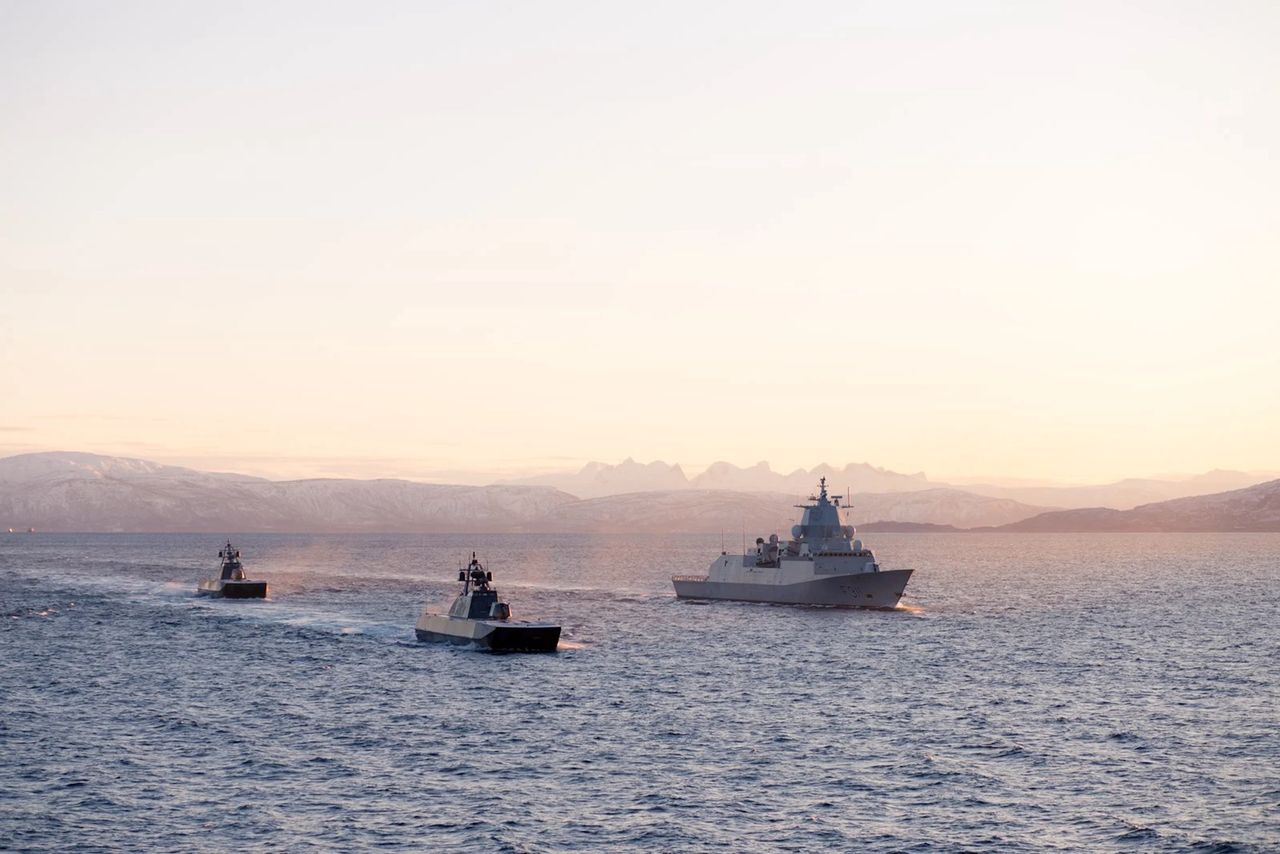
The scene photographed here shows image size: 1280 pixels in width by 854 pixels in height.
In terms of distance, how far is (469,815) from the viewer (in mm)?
42344

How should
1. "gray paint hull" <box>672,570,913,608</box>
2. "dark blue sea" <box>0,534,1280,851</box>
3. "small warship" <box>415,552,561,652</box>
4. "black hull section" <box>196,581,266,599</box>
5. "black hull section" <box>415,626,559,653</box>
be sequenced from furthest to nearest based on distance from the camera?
"black hull section" <box>196,581,266,599</box> < "gray paint hull" <box>672,570,913,608</box> < "small warship" <box>415,552,561,652</box> < "black hull section" <box>415,626,559,653</box> < "dark blue sea" <box>0,534,1280,851</box>

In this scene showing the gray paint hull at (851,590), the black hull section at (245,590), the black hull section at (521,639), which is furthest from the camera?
the black hull section at (245,590)

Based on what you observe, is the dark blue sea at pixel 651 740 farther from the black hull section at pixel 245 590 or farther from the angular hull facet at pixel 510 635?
the black hull section at pixel 245 590

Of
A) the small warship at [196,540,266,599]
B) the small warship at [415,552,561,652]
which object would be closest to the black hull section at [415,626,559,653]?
the small warship at [415,552,561,652]

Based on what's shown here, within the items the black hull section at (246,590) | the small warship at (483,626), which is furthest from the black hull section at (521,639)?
the black hull section at (246,590)

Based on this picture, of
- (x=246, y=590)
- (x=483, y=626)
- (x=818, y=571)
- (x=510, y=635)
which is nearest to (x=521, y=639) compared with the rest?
(x=510, y=635)

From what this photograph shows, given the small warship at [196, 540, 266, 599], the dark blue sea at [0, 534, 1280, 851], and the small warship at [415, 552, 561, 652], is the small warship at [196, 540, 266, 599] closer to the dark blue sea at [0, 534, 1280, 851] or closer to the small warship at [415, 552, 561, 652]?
the dark blue sea at [0, 534, 1280, 851]

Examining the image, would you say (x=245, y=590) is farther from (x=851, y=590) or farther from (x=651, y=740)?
(x=651, y=740)

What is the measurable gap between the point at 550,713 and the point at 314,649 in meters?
36.9

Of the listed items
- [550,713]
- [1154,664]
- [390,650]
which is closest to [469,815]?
[550,713]

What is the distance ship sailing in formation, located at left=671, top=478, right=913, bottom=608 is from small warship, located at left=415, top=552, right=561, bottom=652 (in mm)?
41006

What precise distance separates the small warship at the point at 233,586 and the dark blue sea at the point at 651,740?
41.9 metres

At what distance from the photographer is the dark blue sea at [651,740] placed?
133 ft

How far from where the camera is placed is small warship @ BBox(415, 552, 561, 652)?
87.6 meters
